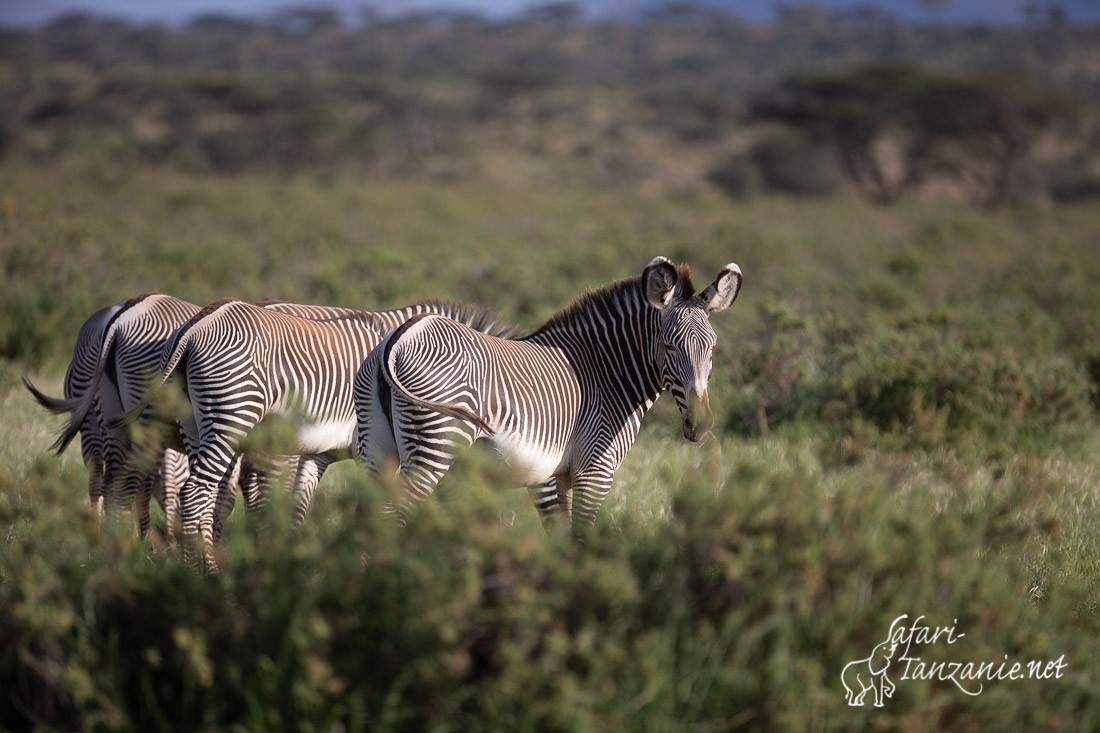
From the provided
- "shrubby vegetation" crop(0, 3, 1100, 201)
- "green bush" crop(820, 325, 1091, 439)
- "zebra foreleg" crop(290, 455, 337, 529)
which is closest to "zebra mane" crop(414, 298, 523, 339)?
"zebra foreleg" crop(290, 455, 337, 529)

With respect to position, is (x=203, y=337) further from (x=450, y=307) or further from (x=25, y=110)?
(x=25, y=110)

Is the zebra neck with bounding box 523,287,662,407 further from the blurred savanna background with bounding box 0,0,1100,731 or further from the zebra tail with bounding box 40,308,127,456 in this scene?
the zebra tail with bounding box 40,308,127,456

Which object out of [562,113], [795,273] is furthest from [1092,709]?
[562,113]

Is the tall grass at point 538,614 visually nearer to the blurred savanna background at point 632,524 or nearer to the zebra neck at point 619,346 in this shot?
the blurred savanna background at point 632,524

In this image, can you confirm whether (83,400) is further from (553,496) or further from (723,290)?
(723,290)

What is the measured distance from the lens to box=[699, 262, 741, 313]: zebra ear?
5.16 meters

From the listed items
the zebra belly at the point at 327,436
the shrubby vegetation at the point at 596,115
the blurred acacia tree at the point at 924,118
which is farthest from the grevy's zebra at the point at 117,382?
the blurred acacia tree at the point at 924,118

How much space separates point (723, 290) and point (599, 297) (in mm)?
652

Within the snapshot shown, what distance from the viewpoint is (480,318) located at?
19.4ft

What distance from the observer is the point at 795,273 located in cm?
1666

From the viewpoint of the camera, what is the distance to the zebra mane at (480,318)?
19.2 ft

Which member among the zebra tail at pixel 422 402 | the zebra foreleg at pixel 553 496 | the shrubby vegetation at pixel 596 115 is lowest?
the shrubby vegetation at pixel 596 115

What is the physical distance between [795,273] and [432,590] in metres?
14.4

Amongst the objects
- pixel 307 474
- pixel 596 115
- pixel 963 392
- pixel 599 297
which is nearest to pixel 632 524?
pixel 599 297
